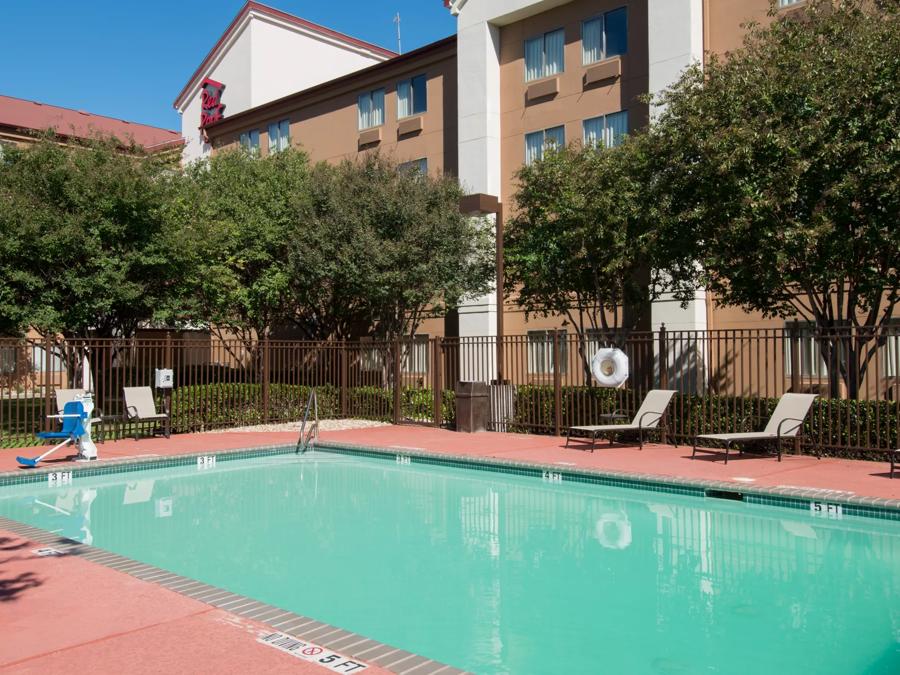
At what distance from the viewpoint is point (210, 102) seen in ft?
118

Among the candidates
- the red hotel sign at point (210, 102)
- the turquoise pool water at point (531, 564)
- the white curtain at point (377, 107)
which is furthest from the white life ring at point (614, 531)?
the red hotel sign at point (210, 102)

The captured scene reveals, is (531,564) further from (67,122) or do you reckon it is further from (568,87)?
(67,122)

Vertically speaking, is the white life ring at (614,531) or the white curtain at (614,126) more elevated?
the white curtain at (614,126)

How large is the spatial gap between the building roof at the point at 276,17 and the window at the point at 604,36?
16.3m

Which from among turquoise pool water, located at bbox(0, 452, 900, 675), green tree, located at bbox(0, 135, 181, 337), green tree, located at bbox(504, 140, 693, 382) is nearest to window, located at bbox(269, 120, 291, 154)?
green tree, located at bbox(0, 135, 181, 337)

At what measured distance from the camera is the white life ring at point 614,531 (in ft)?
26.0

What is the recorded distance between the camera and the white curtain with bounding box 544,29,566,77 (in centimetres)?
2358

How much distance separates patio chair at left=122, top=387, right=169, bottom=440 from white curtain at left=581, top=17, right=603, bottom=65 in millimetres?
15300

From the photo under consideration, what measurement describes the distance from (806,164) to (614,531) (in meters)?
6.87

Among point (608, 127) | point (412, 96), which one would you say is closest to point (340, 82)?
point (412, 96)

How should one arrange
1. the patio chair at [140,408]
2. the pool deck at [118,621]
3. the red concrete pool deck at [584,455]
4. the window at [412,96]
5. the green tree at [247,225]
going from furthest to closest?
the window at [412,96], the green tree at [247,225], the patio chair at [140,408], the red concrete pool deck at [584,455], the pool deck at [118,621]

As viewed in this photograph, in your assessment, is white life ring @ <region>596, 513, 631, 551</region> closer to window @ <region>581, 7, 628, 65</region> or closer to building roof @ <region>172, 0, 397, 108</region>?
window @ <region>581, 7, 628, 65</region>

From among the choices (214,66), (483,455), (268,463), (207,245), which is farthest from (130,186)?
(214,66)

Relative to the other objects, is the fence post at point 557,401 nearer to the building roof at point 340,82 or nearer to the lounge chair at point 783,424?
the lounge chair at point 783,424
